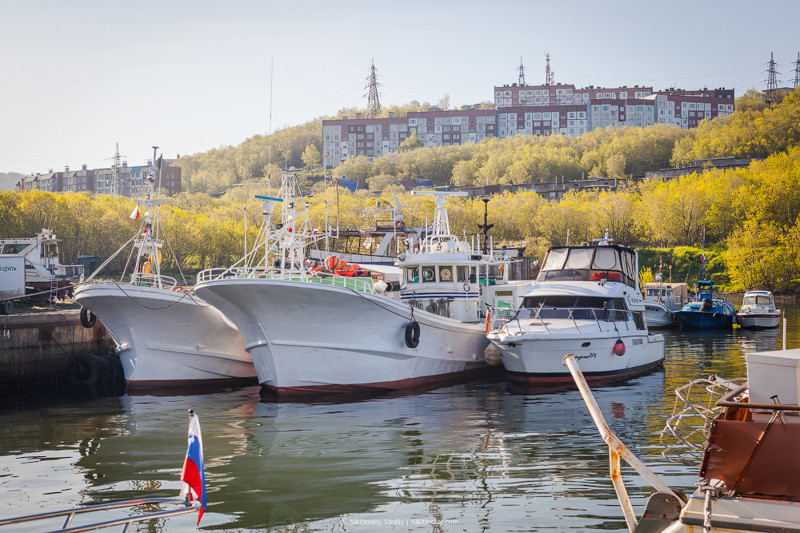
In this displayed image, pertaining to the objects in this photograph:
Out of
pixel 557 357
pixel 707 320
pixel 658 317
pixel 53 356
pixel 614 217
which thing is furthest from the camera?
pixel 614 217

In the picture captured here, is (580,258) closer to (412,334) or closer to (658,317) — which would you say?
(412,334)

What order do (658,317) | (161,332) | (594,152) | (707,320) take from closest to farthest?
(161,332)
(707,320)
(658,317)
(594,152)

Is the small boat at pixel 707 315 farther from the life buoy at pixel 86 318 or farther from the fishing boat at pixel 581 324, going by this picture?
the life buoy at pixel 86 318

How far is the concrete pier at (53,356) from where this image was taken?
80.7 ft

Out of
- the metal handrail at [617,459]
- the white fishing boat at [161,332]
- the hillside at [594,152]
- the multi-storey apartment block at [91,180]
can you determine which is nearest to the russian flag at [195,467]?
the metal handrail at [617,459]

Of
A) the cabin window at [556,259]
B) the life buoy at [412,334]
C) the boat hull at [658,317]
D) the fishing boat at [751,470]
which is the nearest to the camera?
the fishing boat at [751,470]

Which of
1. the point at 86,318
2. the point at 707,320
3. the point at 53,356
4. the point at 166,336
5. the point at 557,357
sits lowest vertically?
the point at 707,320

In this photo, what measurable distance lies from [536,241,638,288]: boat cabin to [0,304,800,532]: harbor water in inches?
172

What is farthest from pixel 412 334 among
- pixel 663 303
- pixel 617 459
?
pixel 663 303

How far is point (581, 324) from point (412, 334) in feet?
15.8

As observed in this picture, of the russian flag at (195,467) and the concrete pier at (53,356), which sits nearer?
the russian flag at (195,467)

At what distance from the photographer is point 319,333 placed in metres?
20.2

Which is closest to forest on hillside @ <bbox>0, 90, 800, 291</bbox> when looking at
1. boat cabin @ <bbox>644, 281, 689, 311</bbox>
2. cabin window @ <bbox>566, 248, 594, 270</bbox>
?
boat cabin @ <bbox>644, 281, 689, 311</bbox>

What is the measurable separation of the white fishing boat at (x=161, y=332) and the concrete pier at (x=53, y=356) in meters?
2.08
